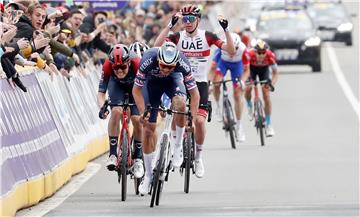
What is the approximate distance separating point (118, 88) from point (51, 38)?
10.6 ft

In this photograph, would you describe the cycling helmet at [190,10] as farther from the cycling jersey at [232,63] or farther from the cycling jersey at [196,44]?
the cycling jersey at [232,63]

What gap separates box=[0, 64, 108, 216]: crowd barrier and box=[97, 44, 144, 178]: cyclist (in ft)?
2.34

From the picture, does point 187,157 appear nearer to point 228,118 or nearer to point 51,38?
point 51,38

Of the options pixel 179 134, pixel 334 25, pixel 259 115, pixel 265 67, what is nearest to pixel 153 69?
pixel 179 134

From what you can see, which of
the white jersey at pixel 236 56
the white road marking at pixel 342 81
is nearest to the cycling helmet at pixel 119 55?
the white jersey at pixel 236 56

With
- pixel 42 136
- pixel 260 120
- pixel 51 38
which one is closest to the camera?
pixel 42 136

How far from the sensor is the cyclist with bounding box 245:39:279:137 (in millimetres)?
25828

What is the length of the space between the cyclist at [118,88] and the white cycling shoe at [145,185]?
290mm

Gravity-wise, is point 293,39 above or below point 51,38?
below

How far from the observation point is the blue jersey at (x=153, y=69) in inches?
626

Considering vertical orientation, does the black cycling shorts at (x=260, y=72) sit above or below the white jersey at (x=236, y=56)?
below

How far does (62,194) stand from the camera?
1681cm

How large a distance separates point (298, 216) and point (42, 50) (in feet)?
18.4

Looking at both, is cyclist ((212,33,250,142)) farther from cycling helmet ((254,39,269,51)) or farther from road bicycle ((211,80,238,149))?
road bicycle ((211,80,238,149))
